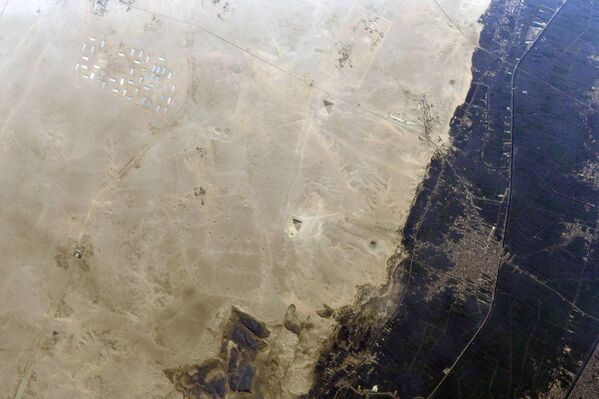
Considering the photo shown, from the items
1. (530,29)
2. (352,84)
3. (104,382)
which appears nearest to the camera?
(104,382)

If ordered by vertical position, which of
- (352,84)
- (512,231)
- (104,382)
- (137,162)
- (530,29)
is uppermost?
(530,29)

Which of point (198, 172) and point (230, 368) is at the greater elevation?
point (198, 172)

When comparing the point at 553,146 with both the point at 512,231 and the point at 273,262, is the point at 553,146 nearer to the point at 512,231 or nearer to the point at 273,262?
the point at 512,231

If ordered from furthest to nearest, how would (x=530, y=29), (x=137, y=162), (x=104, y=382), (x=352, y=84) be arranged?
1. (x=530, y=29)
2. (x=352, y=84)
3. (x=137, y=162)
4. (x=104, y=382)

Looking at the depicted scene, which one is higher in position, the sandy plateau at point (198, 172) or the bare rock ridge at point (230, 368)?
the sandy plateau at point (198, 172)

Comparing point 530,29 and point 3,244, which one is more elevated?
point 530,29

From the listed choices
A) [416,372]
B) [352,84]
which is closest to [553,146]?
[352,84]

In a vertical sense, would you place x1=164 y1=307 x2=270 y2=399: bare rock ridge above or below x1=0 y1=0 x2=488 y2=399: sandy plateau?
below

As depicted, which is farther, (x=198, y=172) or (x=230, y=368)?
(x=198, y=172)
